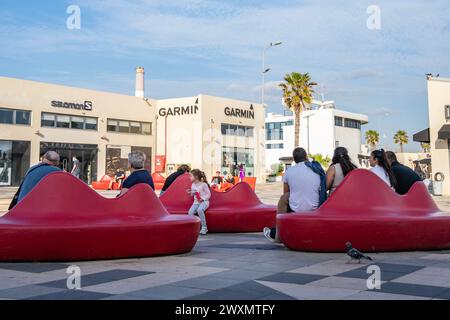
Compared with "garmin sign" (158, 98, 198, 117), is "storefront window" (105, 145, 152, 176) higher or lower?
lower

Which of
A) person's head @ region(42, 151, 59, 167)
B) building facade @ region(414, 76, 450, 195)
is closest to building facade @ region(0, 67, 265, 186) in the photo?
building facade @ region(414, 76, 450, 195)

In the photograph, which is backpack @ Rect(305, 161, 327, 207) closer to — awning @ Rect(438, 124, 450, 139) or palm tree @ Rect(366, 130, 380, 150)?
awning @ Rect(438, 124, 450, 139)

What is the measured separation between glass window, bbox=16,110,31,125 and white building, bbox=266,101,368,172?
4006 centimetres

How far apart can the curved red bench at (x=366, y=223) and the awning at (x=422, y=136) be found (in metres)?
21.5

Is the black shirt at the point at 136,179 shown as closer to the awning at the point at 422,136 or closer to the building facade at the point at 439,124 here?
the building facade at the point at 439,124

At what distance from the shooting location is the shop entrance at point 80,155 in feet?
120

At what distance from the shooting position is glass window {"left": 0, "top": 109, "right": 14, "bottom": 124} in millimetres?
33375

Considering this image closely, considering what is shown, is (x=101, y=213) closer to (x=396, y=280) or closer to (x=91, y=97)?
(x=396, y=280)

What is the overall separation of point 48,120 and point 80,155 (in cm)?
369

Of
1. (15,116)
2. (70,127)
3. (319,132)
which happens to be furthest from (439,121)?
(319,132)

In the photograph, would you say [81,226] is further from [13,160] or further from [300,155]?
[13,160]

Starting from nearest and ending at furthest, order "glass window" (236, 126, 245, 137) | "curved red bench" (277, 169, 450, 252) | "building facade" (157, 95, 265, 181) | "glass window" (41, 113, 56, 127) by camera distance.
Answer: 1. "curved red bench" (277, 169, 450, 252)
2. "glass window" (41, 113, 56, 127)
3. "building facade" (157, 95, 265, 181)
4. "glass window" (236, 126, 245, 137)

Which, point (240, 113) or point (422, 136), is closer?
point (422, 136)

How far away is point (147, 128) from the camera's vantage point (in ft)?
144
